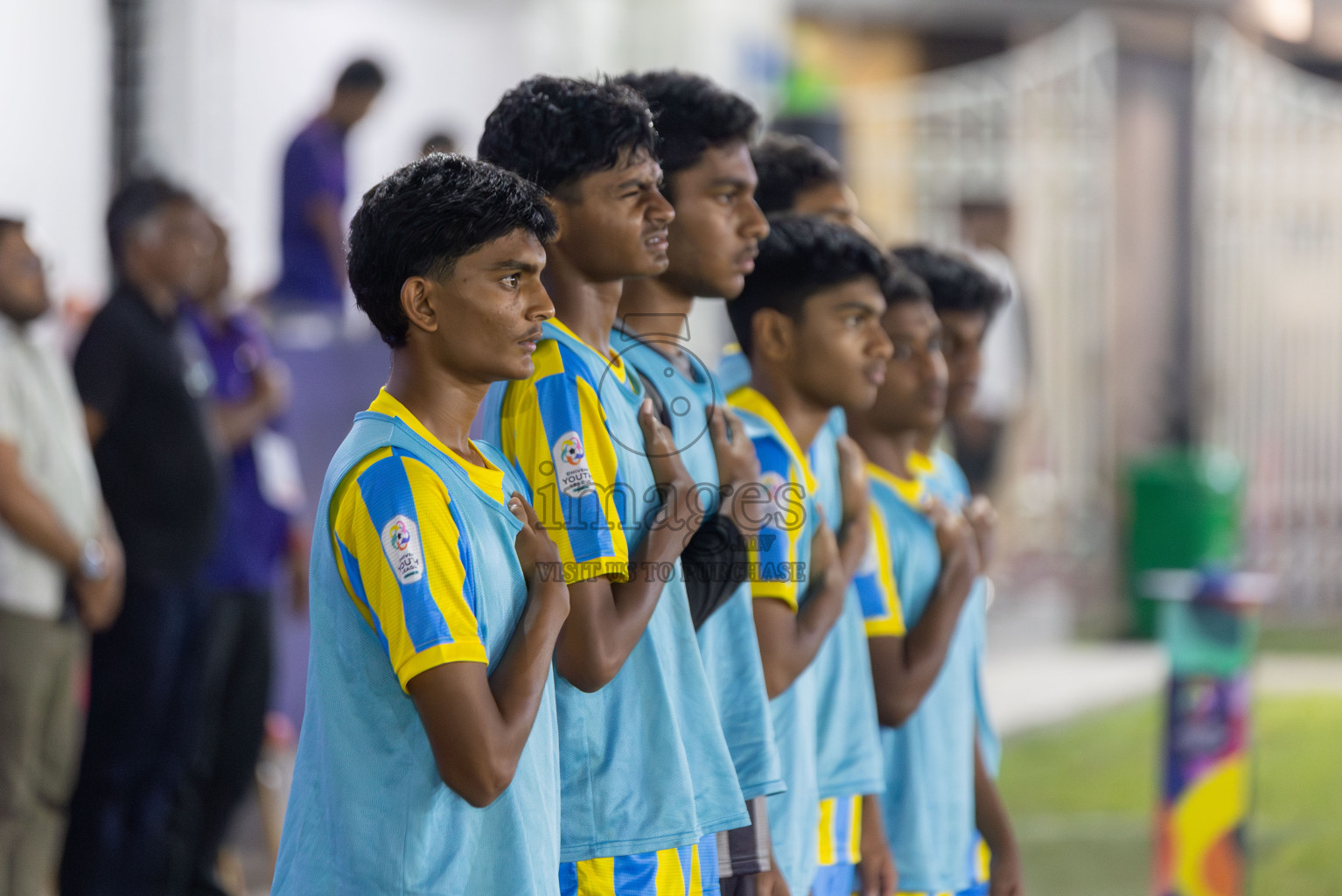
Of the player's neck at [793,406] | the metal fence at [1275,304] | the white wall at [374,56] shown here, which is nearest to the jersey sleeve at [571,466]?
the player's neck at [793,406]

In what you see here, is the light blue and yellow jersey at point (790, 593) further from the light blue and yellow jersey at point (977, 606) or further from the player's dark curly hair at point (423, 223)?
the player's dark curly hair at point (423, 223)

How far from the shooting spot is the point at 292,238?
6141mm

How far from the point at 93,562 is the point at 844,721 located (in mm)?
2244

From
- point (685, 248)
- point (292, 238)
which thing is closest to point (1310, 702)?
point (292, 238)

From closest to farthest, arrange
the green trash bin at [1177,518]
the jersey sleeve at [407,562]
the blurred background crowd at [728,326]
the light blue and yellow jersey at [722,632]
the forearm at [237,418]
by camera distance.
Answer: the jersey sleeve at [407,562] < the light blue and yellow jersey at [722,632] < the blurred background crowd at [728,326] < the forearm at [237,418] < the green trash bin at [1177,518]

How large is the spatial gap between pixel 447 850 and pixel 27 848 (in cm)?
258

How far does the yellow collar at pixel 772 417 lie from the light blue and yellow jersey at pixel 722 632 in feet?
0.69

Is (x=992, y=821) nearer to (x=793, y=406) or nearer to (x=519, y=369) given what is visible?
(x=793, y=406)

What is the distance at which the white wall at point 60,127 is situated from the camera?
21.5ft

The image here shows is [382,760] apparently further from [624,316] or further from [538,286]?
[624,316]

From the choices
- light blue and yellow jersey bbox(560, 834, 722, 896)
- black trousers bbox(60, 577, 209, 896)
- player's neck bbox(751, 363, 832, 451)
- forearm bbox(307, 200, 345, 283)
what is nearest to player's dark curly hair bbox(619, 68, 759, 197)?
player's neck bbox(751, 363, 832, 451)

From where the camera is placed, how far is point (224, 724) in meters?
4.48

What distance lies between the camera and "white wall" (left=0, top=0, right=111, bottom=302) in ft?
21.5

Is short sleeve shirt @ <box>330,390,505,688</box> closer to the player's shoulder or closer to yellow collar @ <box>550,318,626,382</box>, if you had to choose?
yellow collar @ <box>550,318,626,382</box>
